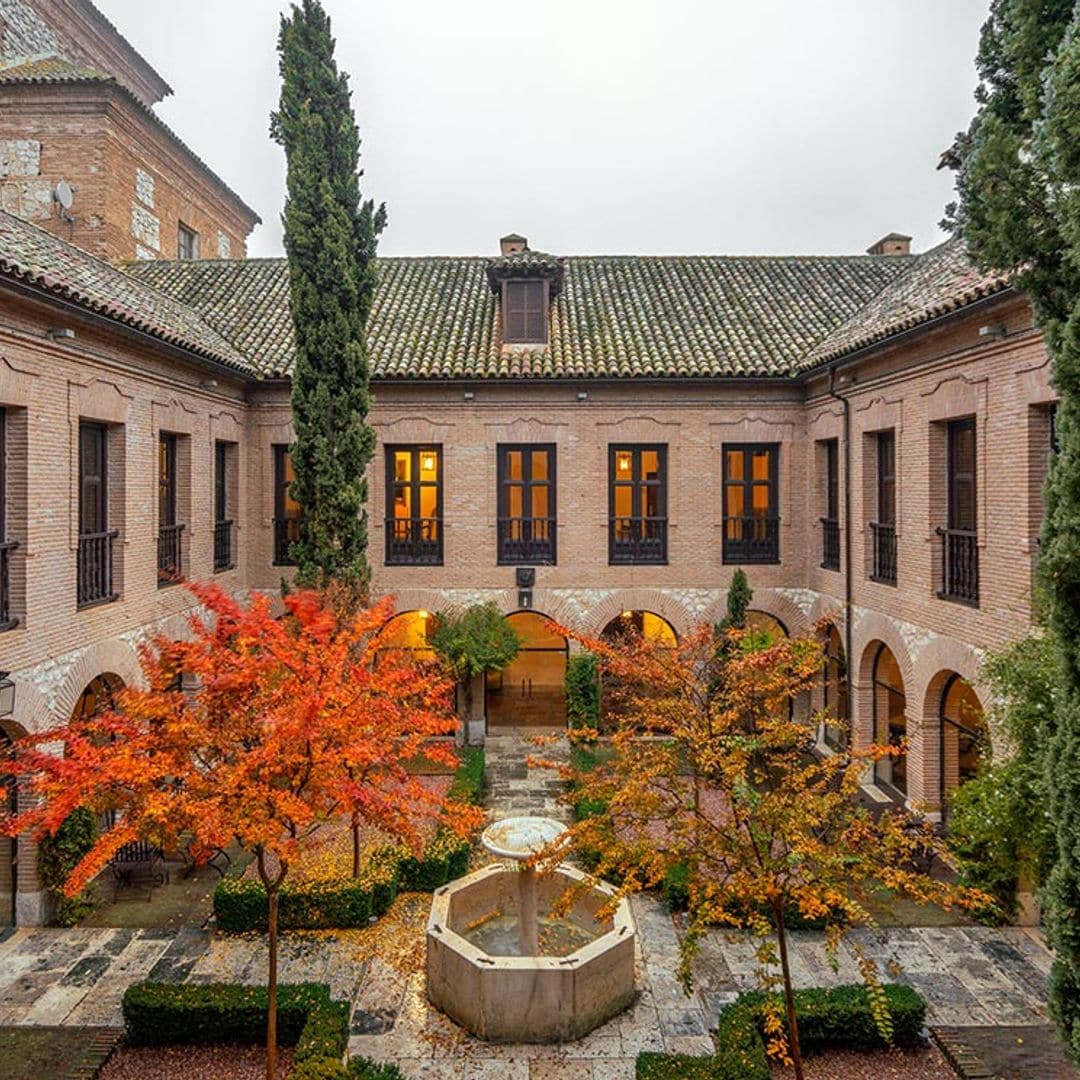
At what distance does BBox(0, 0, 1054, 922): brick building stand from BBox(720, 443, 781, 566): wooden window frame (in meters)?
0.07

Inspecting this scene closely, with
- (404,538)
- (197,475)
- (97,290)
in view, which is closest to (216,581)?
(197,475)

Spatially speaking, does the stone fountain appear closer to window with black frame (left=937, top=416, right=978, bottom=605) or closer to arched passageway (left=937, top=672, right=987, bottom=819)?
arched passageway (left=937, top=672, right=987, bottom=819)

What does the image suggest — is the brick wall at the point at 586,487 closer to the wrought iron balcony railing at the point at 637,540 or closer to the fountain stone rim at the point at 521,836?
the wrought iron balcony railing at the point at 637,540

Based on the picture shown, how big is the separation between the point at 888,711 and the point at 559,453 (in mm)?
8106

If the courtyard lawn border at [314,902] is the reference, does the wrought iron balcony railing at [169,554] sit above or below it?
above

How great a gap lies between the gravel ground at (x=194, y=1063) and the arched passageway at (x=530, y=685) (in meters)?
10.3

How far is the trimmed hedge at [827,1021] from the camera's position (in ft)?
22.9

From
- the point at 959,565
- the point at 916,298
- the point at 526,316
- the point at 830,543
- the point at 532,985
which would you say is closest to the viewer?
the point at 532,985

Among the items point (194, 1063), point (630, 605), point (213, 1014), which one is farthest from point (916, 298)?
point (194, 1063)

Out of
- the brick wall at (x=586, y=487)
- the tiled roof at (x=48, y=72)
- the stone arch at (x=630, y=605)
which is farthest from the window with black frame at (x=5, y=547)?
the tiled roof at (x=48, y=72)

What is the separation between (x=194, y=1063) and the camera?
7469mm

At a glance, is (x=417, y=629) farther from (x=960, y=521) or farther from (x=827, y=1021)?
(x=827, y=1021)

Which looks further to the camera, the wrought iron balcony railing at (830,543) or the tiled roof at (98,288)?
the wrought iron balcony railing at (830,543)

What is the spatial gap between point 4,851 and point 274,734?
6.02 m
